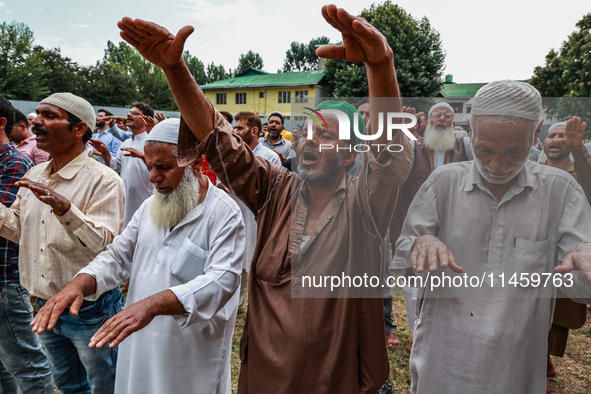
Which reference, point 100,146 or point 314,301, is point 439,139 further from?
point 100,146

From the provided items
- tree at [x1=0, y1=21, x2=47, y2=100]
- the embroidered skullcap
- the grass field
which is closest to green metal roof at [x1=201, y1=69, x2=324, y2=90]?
tree at [x1=0, y1=21, x2=47, y2=100]

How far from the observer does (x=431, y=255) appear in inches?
54.2

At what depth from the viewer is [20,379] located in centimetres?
239

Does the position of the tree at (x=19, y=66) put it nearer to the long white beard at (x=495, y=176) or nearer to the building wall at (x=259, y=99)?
the building wall at (x=259, y=99)

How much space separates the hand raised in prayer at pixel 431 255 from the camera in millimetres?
1364

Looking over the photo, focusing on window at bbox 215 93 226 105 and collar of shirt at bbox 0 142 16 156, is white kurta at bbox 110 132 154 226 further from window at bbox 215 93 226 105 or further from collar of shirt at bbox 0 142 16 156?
window at bbox 215 93 226 105

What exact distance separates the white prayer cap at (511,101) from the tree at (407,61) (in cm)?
1875

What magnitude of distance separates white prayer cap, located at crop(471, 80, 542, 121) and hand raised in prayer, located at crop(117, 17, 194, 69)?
1081 mm

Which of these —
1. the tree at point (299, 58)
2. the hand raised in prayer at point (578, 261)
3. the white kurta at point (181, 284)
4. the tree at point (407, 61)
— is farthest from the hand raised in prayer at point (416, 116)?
the tree at point (299, 58)

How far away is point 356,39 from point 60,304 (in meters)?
1.47

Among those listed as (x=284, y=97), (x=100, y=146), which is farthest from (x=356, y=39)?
(x=284, y=97)

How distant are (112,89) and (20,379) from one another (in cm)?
3899

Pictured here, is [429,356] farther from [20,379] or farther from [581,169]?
[20,379]

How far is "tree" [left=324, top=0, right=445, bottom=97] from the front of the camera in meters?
20.7
